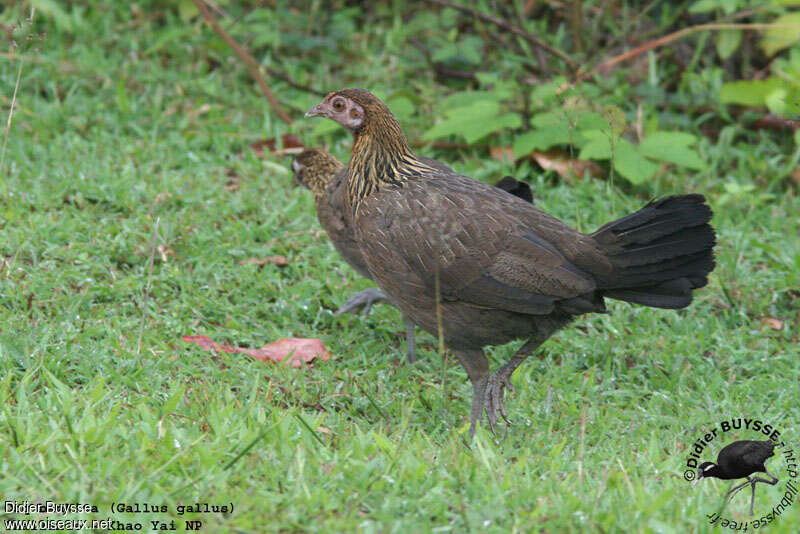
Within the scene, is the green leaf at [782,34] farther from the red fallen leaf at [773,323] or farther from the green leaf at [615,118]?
the red fallen leaf at [773,323]

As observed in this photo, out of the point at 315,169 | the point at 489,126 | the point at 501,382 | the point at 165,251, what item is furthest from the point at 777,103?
the point at 165,251

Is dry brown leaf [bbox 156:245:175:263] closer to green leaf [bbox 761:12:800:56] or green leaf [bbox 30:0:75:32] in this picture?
green leaf [bbox 30:0:75:32]

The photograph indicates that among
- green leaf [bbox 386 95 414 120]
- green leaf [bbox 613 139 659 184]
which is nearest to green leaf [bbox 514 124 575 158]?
green leaf [bbox 613 139 659 184]

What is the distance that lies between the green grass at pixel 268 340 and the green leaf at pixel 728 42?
30.7 inches

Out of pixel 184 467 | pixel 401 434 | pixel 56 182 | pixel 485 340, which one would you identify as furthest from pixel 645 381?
pixel 56 182

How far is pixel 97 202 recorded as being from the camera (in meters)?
6.12

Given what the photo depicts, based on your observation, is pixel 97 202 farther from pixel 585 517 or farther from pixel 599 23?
pixel 599 23

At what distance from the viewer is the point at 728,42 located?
7711 mm

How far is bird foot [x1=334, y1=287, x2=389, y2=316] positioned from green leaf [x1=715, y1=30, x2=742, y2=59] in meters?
4.20

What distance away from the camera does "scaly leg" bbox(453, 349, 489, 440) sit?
451 cm

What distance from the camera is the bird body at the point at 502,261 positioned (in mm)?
4191

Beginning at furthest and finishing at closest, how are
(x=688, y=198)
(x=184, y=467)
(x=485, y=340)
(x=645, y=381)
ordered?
(x=645, y=381)
(x=485, y=340)
(x=688, y=198)
(x=184, y=467)

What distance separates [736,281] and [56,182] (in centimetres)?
470

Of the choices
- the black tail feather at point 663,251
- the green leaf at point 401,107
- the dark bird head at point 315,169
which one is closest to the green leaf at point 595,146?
the green leaf at point 401,107
